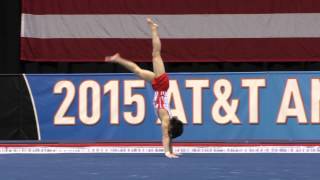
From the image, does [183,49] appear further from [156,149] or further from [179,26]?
[156,149]

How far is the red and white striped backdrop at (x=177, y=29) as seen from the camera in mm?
14453

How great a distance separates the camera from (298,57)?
14406 mm

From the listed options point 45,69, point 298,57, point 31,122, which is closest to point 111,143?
point 31,122

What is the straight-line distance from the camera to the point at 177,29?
48.0 feet

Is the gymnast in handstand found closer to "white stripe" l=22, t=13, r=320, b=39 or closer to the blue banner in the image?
the blue banner
